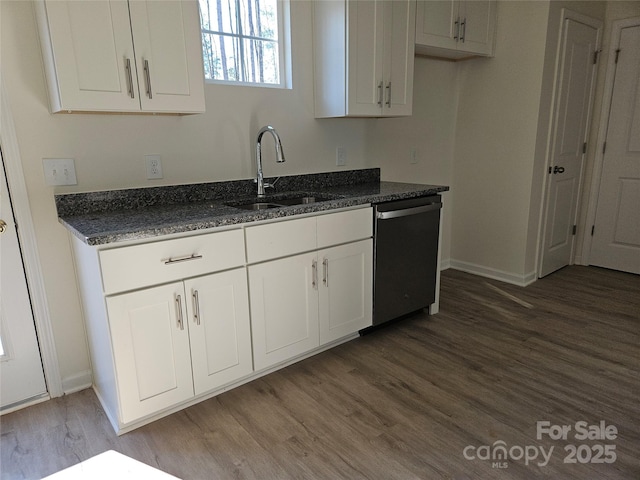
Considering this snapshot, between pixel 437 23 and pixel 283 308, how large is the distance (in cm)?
217

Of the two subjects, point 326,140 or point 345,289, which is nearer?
point 345,289

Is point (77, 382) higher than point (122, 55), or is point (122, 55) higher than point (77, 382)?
point (122, 55)

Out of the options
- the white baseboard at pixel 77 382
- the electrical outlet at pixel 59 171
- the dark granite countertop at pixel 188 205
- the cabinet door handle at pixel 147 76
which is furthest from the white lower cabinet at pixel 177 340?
the cabinet door handle at pixel 147 76

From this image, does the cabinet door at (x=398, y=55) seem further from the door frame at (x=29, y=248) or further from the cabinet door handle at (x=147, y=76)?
the door frame at (x=29, y=248)

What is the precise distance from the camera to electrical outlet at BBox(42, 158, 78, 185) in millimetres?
1936

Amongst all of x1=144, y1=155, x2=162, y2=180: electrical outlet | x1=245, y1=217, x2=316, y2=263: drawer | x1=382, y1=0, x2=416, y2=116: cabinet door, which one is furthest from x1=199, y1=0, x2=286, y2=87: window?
x1=245, y1=217, x2=316, y2=263: drawer

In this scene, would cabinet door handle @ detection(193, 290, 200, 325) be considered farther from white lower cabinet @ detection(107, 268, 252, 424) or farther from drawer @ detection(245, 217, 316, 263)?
drawer @ detection(245, 217, 316, 263)

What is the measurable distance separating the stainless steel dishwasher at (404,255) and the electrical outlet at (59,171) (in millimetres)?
1520

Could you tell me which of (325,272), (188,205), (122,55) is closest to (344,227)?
(325,272)

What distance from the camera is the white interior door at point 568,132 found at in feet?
10.8

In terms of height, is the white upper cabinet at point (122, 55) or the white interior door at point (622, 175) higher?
the white upper cabinet at point (122, 55)

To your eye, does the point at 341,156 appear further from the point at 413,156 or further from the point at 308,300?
the point at 308,300

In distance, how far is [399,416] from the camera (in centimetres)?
190

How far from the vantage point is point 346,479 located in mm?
1562
